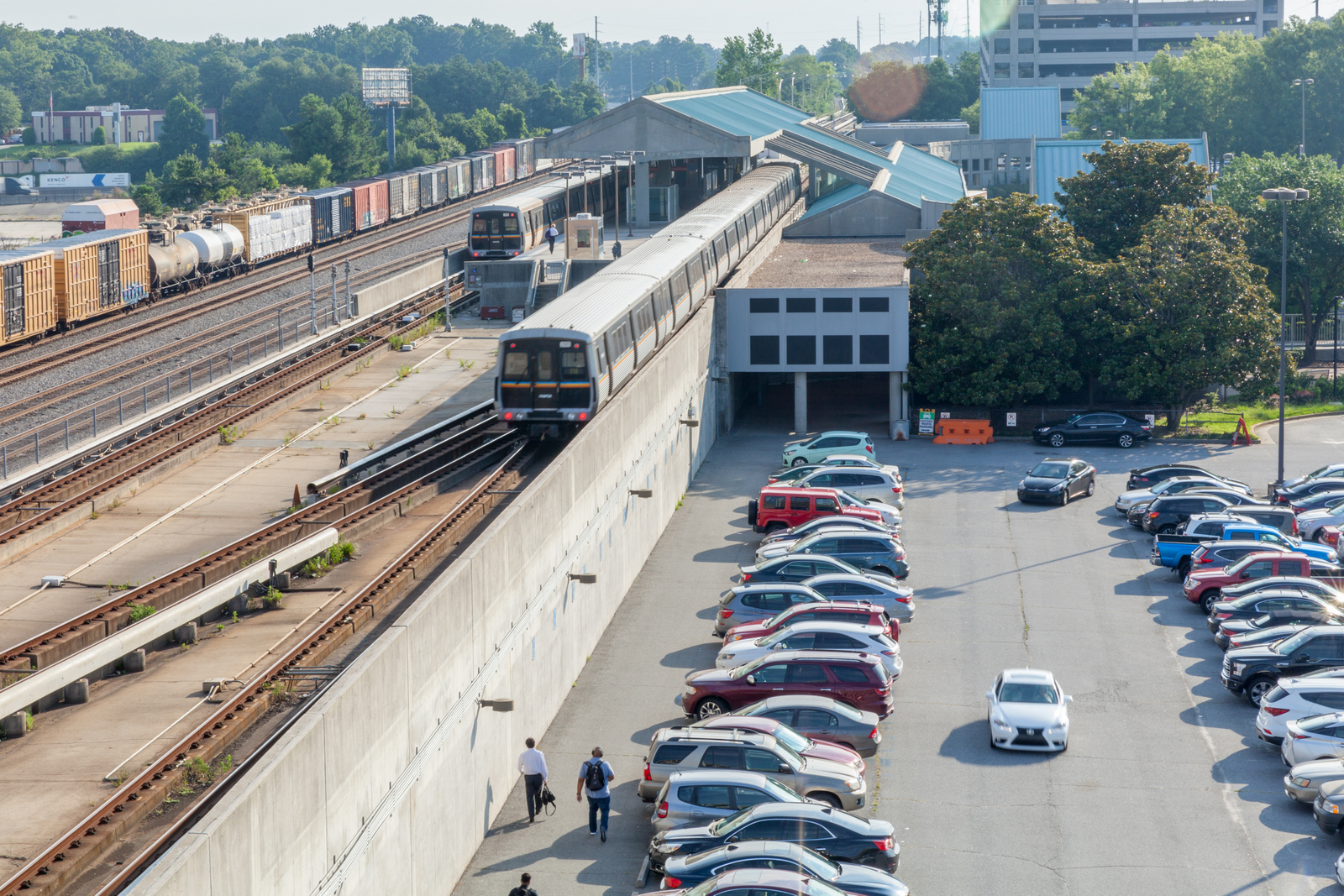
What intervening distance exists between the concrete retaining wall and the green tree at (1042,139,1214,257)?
3005 centimetres

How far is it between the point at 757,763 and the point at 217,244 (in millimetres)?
47733

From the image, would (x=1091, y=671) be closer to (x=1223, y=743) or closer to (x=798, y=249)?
(x=1223, y=743)

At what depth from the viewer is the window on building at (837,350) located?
50125 millimetres

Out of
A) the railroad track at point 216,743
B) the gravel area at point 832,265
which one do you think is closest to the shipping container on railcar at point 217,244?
the gravel area at point 832,265

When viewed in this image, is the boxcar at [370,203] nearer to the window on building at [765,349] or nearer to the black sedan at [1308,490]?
the window on building at [765,349]

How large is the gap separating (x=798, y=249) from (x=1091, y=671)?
128ft

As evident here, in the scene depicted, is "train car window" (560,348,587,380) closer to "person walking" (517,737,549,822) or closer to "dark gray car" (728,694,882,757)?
"dark gray car" (728,694,882,757)

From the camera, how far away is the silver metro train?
103ft

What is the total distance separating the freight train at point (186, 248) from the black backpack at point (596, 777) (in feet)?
103

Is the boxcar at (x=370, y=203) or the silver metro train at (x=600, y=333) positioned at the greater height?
the boxcar at (x=370, y=203)

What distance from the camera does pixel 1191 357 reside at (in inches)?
1945

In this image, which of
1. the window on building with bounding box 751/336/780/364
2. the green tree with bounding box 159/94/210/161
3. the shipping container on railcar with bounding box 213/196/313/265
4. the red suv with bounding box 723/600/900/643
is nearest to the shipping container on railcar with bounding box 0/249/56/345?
the shipping container on railcar with bounding box 213/196/313/265

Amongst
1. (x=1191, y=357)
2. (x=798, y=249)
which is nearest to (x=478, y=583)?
(x=1191, y=357)

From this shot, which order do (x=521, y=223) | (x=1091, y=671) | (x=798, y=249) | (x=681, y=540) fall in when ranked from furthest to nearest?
(x=798, y=249) < (x=521, y=223) < (x=681, y=540) < (x=1091, y=671)
